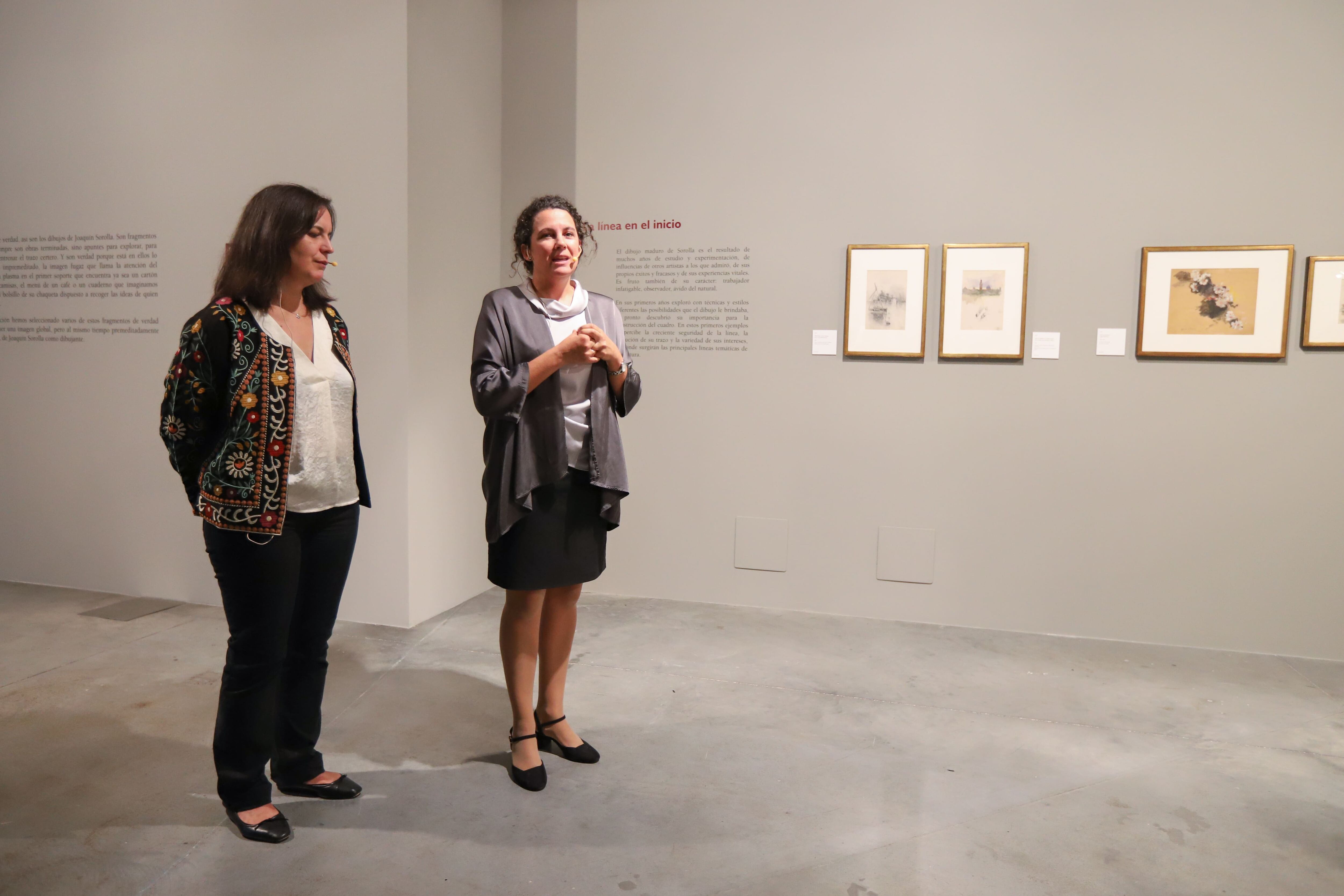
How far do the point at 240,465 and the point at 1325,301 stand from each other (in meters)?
4.43

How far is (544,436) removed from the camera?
2.53 metres

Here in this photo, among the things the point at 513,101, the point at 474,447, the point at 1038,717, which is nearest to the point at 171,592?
the point at 474,447

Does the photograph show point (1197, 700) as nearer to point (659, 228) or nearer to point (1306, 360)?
point (1306, 360)

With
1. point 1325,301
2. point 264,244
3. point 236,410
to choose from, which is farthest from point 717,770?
point 1325,301

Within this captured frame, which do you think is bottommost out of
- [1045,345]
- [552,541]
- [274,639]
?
[274,639]

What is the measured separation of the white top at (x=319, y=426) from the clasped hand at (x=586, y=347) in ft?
1.96

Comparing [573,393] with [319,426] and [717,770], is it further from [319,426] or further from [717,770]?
[717,770]

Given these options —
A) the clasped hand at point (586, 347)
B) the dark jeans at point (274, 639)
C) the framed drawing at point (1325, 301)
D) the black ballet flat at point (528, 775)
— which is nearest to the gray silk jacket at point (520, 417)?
the clasped hand at point (586, 347)

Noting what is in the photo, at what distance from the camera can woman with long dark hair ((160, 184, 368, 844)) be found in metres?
2.12

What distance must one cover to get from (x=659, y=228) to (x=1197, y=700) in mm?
3308

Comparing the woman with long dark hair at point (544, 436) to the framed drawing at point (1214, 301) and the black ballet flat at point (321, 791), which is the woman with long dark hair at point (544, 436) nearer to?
the black ballet flat at point (321, 791)

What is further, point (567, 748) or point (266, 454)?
point (567, 748)

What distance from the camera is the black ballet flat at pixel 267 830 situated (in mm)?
2270

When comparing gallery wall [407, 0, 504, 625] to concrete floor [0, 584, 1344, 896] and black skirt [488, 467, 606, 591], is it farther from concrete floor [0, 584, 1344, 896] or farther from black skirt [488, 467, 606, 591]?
black skirt [488, 467, 606, 591]
